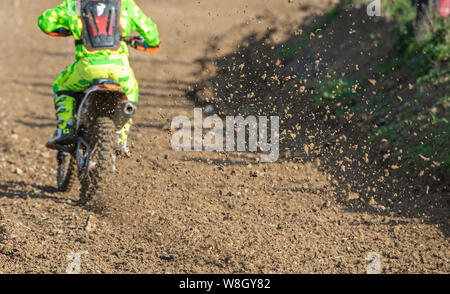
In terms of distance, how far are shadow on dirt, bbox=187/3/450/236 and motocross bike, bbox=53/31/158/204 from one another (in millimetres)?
1525

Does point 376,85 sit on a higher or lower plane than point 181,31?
lower

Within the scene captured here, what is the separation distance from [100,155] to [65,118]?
24.0 inches

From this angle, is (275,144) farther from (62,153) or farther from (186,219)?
(62,153)

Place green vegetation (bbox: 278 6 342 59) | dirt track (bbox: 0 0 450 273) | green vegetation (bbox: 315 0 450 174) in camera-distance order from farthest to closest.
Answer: green vegetation (bbox: 278 6 342 59), green vegetation (bbox: 315 0 450 174), dirt track (bbox: 0 0 450 273)

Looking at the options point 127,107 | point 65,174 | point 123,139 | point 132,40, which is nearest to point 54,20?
point 132,40

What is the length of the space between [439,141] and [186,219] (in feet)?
8.40

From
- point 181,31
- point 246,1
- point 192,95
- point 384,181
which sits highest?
point 246,1

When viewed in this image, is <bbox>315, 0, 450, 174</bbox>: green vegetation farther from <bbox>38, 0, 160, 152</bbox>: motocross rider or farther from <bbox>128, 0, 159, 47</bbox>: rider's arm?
<bbox>38, 0, 160, 152</bbox>: motocross rider

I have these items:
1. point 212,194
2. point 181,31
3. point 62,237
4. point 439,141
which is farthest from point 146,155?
point 181,31

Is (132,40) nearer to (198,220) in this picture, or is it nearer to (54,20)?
(54,20)

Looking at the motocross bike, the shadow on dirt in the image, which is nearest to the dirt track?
the shadow on dirt

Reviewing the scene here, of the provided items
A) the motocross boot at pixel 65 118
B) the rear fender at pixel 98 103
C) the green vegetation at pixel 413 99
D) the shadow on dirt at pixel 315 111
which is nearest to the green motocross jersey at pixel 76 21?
the rear fender at pixel 98 103

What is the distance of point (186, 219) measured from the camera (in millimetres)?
5594

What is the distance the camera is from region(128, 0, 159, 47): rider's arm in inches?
234
